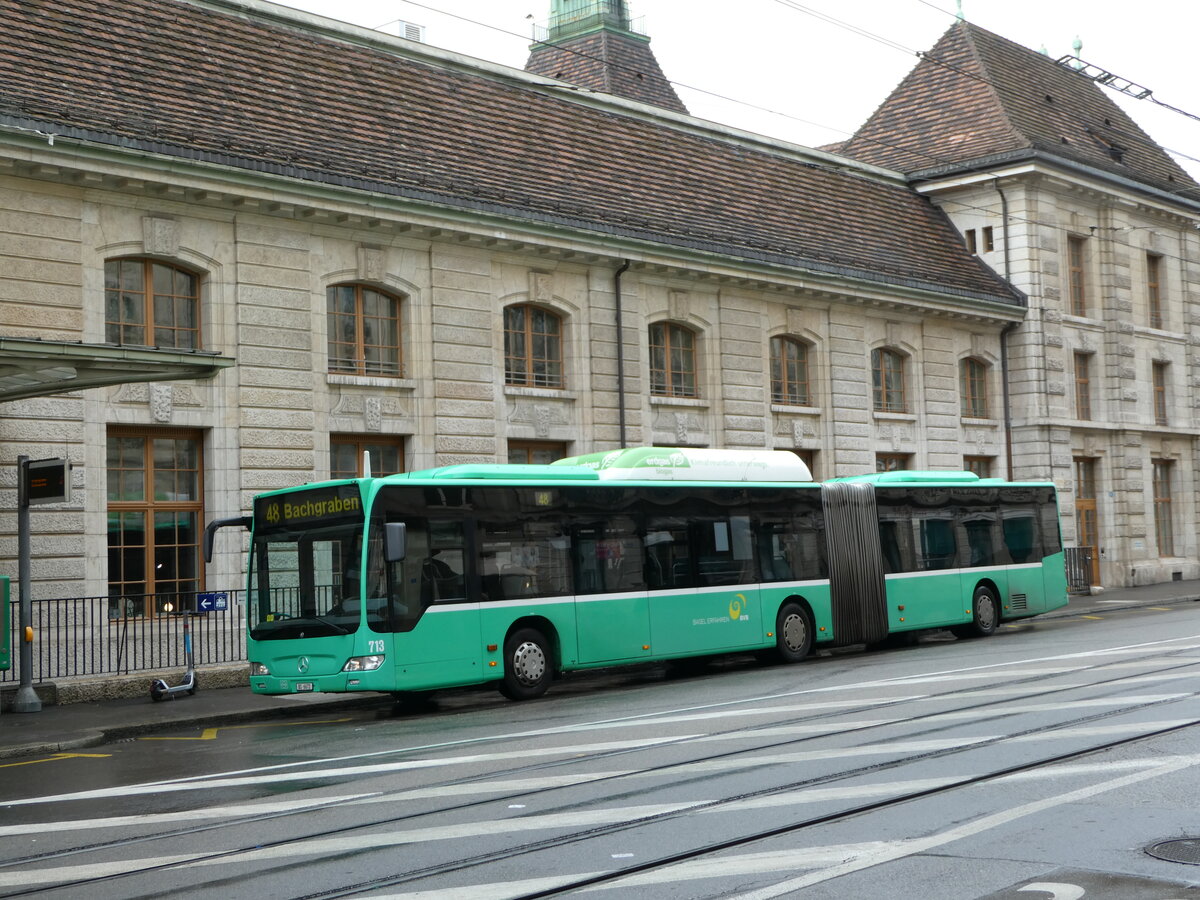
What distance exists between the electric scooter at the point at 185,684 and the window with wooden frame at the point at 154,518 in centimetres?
99

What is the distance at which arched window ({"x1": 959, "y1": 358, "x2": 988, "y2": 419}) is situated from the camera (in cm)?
3797

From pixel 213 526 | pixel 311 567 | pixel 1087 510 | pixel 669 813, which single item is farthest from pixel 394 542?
pixel 1087 510

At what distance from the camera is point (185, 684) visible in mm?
19297

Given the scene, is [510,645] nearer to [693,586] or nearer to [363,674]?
[363,674]

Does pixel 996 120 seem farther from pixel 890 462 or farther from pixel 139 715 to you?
pixel 139 715

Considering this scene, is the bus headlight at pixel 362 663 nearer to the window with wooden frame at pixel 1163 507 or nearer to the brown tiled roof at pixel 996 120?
the brown tiled roof at pixel 996 120

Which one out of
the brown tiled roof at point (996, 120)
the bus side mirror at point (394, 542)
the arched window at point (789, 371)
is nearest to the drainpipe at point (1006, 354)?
the brown tiled roof at point (996, 120)

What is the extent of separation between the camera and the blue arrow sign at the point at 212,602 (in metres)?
19.6

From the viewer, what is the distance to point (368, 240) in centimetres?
2462

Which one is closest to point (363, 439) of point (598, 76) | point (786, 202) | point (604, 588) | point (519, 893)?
point (604, 588)

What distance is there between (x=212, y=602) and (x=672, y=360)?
1343 centimetres

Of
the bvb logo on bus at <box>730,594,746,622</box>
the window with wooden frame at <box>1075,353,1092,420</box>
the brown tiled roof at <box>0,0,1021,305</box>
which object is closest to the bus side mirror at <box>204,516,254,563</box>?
the brown tiled roof at <box>0,0,1021,305</box>

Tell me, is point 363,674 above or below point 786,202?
below

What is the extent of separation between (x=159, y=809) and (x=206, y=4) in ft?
60.4
